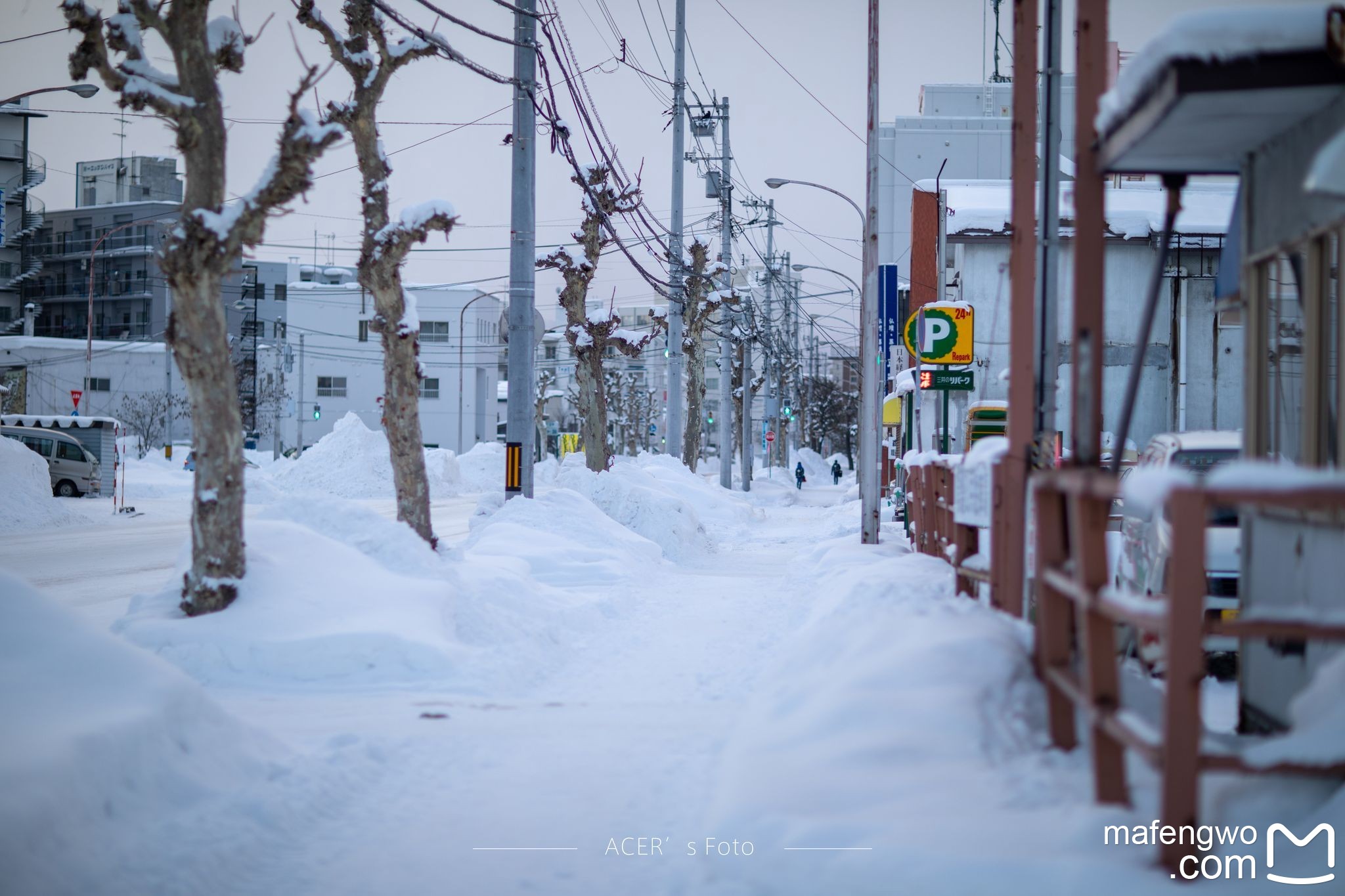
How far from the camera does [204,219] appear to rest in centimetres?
907

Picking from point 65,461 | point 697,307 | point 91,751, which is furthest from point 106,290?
point 91,751

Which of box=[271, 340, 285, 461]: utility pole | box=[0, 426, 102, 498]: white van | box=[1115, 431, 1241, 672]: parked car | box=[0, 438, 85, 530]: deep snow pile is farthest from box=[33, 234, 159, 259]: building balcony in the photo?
box=[1115, 431, 1241, 672]: parked car

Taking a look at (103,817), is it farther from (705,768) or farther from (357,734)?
(705,768)

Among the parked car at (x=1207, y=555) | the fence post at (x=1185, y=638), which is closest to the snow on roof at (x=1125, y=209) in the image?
the parked car at (x=1207, y=555)

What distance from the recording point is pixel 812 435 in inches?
4013

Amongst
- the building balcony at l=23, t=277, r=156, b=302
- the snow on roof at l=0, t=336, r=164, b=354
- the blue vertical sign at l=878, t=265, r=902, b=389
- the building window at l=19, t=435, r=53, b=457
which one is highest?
the building balcony at l=23, t=277, r=156, b=302

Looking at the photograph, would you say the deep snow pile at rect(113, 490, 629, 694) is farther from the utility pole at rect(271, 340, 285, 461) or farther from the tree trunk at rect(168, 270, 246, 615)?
the utility pole at rect(271, 340, 285, 461)

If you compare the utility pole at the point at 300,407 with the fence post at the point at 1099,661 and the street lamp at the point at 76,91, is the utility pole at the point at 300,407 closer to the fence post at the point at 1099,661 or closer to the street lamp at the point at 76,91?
the street lamp at the point at 76,91

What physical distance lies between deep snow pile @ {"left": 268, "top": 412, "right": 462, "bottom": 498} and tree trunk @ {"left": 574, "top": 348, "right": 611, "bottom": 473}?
16.4 m

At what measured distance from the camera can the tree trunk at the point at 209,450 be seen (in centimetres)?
925

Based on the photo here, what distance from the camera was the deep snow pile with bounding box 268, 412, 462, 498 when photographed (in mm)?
41250

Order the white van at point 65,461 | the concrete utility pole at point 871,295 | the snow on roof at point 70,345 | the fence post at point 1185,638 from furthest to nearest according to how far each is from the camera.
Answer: the snow on roof at point 70,345 → the white van at point 65,461 → the concrete utility pole at point 871,295 → the fence post at point 1185,638

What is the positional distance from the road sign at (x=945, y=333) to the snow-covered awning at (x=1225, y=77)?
1106cm

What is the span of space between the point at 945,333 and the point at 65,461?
27335 millimetres
